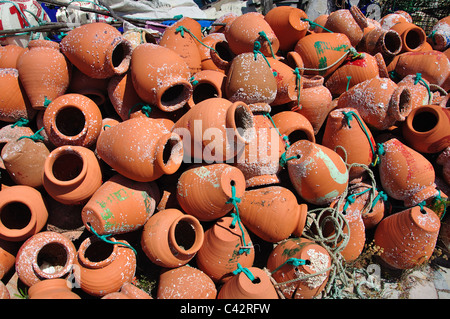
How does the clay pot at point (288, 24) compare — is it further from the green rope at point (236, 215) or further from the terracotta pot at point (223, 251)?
the terracotta pot at point (223, 251)

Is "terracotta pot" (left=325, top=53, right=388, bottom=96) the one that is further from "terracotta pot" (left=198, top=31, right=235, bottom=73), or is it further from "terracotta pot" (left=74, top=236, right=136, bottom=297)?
"terracotta pot" (left=74, top=236, right=136, bottom=297)

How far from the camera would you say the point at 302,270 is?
219 centimetres

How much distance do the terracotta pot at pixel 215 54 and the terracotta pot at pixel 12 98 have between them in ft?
5.99

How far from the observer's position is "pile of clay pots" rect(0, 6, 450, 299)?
2.27 meters

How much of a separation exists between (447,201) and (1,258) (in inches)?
151

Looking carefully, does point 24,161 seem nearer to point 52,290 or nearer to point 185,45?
point 52,290

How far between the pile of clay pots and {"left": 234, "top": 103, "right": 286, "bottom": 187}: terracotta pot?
1 centimetres

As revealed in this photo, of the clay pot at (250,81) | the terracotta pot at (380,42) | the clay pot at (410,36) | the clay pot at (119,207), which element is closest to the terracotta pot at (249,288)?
the clay pot at (119,207)

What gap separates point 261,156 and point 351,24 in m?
2.34

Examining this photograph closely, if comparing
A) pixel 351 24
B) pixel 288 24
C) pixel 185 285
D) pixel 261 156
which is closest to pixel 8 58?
pixel 261 156

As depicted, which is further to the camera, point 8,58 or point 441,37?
point 441,37

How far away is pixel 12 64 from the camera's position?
9.91 ft
